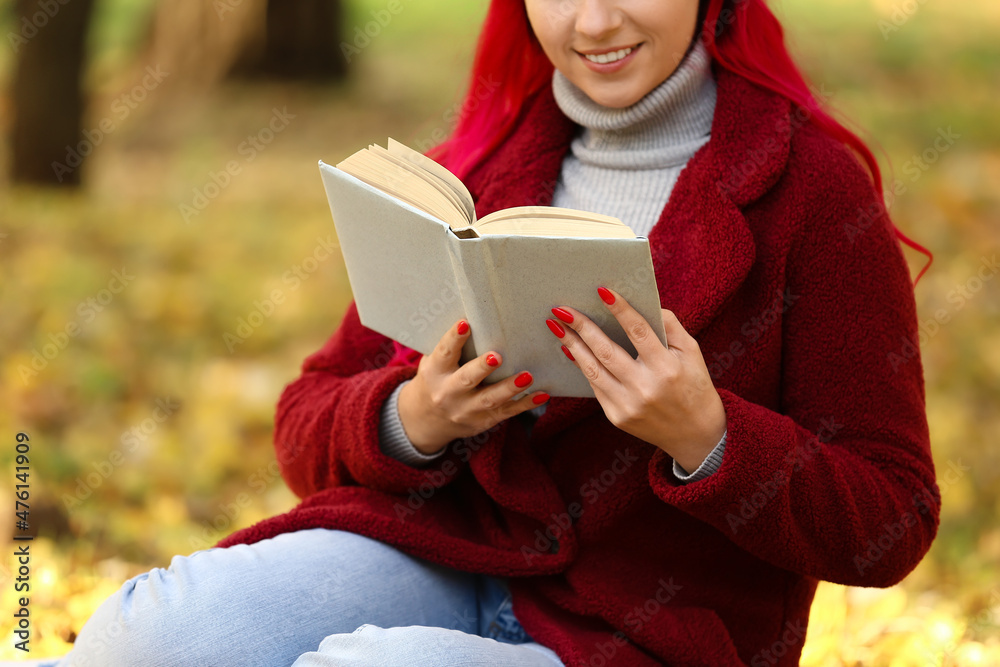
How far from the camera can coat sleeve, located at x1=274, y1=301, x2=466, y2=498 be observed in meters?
1.44

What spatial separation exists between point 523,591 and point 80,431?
2127 mm

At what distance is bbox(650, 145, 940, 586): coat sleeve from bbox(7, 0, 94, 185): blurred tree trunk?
4.33m

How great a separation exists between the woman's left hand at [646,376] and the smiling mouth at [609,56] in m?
0.46

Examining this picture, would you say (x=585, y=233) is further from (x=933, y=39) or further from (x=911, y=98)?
(x=933, y=39)

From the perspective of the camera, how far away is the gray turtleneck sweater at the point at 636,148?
4.82 ft

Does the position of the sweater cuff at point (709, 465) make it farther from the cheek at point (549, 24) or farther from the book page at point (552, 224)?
the cheek at point (549, 24)

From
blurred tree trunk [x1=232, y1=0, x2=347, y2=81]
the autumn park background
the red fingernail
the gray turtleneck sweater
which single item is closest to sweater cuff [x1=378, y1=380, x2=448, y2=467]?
the gray turtleneck sweater

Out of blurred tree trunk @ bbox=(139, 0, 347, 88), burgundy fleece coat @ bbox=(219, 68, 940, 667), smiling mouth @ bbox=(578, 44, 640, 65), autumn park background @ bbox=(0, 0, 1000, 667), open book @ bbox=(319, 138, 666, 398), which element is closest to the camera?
open book @ bbox=(319, 138, 666, 398)

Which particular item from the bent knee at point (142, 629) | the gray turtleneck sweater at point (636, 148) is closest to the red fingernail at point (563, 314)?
the gray turtleneck sweater at point (636, 148)

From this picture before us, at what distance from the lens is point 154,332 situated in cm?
360

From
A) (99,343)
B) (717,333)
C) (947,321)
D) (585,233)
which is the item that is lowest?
(99,343)

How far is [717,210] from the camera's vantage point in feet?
4.50

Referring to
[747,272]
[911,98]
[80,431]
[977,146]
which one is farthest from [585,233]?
[911,98]

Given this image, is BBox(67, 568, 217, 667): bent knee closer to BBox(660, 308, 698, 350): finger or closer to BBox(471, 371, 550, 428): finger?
BBox(471, 371, 550, 428): finger
